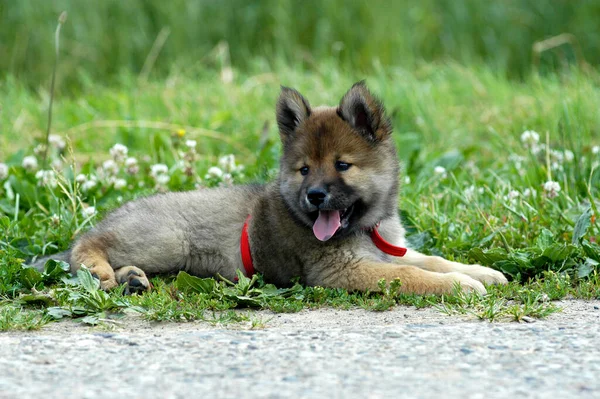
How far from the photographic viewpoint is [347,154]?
4.71 metres

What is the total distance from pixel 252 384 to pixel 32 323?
4.60ft

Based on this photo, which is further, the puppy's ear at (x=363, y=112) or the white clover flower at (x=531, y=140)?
the white clover flower at (x=531, y=140)

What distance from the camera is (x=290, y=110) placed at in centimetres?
493

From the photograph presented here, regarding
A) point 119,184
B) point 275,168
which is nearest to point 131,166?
point 119,184

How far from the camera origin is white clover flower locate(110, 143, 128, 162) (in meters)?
6.36

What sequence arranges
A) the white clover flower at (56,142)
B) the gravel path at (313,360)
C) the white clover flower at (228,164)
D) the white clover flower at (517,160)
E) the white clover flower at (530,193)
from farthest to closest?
the white clover flower at (56,142), the white clover flower at (517,160), the white clover flower at (228,164), the white clover flower at (530,193), the gravel path at (313,360)

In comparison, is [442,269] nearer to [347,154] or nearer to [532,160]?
[347,154]

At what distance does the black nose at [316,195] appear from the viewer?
14.9 feet

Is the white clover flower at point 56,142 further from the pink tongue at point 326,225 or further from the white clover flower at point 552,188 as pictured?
the white clover flower at point 552,188

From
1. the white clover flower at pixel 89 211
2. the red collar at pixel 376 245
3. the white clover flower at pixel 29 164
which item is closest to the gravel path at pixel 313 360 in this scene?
the red collar at pixel 376 245

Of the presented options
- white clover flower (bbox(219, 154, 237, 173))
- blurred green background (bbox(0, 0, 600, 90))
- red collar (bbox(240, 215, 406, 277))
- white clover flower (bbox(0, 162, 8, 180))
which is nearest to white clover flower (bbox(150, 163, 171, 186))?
white clover flower (bbox(219, 154, 237, 173))

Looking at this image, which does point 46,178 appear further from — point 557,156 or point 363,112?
point 557,156

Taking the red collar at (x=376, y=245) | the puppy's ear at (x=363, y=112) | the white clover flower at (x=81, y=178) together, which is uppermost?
the puppy's ear at (x=363, y=112)

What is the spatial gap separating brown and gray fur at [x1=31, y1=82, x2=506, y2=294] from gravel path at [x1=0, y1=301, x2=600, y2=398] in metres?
0.69
